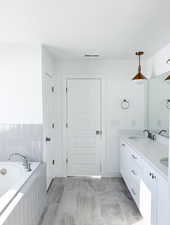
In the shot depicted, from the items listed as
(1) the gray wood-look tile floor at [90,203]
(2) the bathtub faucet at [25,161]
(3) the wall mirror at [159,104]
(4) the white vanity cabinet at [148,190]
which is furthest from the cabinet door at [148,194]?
(2) the bathtub faucet at [25,161]

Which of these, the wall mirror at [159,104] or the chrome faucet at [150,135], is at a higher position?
the wall mirror at [159,104]

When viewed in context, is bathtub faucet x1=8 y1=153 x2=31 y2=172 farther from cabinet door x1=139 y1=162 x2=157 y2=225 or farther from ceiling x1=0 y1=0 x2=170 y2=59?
ceiling x1=0 y1=0 x2=170 y2=59

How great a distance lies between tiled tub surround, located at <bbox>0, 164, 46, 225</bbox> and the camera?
1.50 metres

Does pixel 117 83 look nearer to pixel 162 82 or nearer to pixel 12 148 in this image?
pixel 162 82

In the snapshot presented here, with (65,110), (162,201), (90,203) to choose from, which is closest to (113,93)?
(65,110)

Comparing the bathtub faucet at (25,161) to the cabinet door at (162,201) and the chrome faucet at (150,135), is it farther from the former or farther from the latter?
the chrome faucet at (150,135)

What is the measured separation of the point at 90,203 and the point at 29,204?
1.13 m

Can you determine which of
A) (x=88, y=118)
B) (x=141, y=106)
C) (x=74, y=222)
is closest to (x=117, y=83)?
(x=141, y=106)

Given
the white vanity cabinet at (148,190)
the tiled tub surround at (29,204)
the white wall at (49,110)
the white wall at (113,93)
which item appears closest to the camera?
the tiled tub surround at (29,204)

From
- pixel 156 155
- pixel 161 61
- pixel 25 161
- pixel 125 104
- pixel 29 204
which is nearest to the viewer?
pixel 29 204

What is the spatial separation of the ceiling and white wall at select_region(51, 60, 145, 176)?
71cm

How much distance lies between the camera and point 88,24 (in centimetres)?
196

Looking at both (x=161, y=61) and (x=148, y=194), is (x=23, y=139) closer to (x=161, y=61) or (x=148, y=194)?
(x=148, y=194)

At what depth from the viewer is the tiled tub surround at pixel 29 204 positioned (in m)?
1.50
